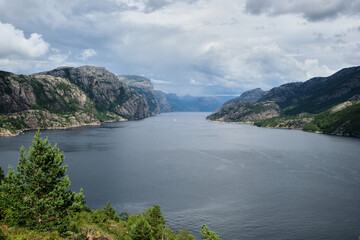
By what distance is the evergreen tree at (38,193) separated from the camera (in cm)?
4041

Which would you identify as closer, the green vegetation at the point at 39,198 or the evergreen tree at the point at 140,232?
the green vegetation at the point at 39,198

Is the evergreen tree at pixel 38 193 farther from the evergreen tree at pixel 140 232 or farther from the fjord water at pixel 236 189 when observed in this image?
the fjord water at pixel 236 189

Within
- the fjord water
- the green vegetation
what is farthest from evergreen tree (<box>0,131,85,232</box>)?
the fjord water

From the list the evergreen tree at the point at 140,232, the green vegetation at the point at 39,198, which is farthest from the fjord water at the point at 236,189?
the green vegetation at the point at 39,198

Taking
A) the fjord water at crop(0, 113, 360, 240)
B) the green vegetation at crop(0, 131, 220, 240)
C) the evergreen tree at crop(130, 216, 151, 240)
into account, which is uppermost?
the green vegetation at crop(0, 131, 220, 240)

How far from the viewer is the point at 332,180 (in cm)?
12262

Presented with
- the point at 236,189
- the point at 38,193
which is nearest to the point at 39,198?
the point at 38,193

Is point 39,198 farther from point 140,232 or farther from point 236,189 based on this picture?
point 236,189

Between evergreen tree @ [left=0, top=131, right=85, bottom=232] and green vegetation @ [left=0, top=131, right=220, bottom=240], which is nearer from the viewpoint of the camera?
green vegetation @ [left=0, top=131, right=220, bottom=240]

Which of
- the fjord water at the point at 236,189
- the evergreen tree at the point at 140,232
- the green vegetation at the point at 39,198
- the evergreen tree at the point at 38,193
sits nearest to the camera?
the green vegetation at the point at 39,198

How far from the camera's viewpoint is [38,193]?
42375 mm

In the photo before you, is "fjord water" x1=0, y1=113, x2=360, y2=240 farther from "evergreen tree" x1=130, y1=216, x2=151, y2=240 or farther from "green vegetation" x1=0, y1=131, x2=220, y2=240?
"green vegetation" x1=0, y1=131, x2=220, y2=240

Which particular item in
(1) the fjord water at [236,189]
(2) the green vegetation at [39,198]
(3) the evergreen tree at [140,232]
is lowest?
(1) the fjord water at [236,189]

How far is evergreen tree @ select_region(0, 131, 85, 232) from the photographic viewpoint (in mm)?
40406
